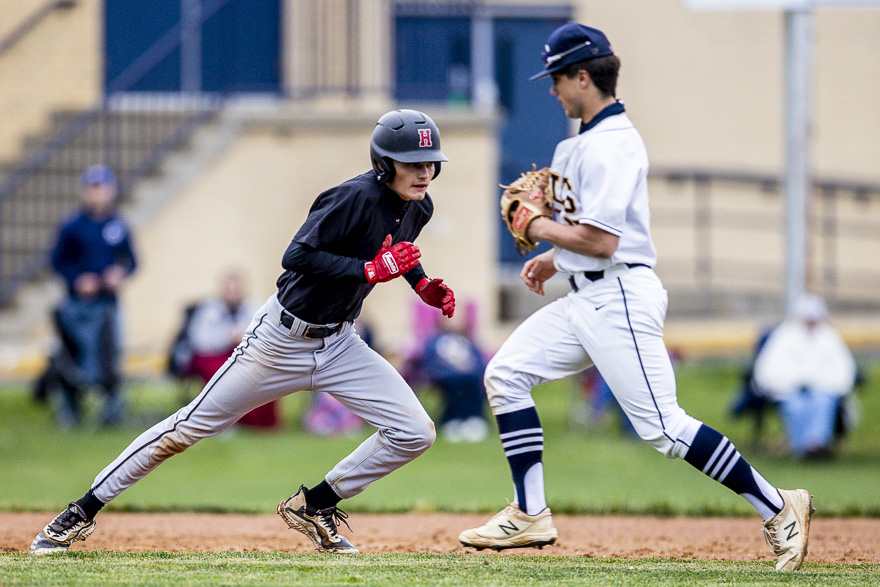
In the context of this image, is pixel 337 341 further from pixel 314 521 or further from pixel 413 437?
pixel 314 521

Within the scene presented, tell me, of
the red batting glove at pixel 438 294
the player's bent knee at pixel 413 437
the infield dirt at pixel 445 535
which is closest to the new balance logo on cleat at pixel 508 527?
the infield dirt at pixel 445 535

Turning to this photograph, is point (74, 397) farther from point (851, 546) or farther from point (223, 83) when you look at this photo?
point (851, 546)

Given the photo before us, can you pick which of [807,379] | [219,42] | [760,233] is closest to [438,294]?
[807,379]

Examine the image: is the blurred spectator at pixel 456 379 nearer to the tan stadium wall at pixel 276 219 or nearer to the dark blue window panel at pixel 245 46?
the tan stadium wall at pixel 276 219

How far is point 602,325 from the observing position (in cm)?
477

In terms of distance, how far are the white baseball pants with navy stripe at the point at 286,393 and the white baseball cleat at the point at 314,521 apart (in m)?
0.28

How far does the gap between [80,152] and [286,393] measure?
9.41 m

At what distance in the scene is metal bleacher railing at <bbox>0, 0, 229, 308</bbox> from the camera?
12.8 meters

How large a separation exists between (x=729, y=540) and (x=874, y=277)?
1071 cm

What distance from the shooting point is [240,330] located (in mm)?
10422

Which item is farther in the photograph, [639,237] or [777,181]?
[777,181]

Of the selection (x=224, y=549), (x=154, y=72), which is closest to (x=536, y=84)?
(x=154, y=72)

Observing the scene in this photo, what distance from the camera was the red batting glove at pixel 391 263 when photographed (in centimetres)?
443

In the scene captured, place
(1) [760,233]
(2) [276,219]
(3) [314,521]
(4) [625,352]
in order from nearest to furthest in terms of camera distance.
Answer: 1. (4) [625,352]
2. (3) [314,521]
3. (2) [276,219]
4. (1) [760,233]
